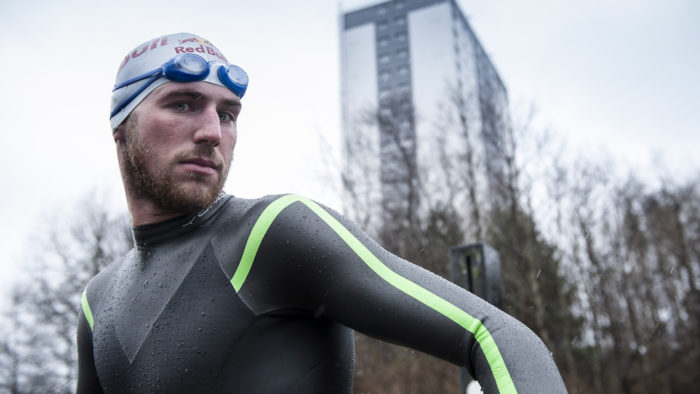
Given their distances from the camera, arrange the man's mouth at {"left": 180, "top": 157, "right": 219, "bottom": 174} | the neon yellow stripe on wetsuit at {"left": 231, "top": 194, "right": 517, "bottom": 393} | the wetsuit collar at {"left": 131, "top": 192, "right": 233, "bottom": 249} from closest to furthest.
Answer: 1. the neon yellow stripe on wetsuit at {"left": 231, "top": 194, "right": 517, "bottom": 393}
2. the man's mouth at {"left": 180, "top": 157, "right": 219, "bottom": 174}
3. the wetsuit collar at {"left": 131, "top": 192, "right": 233, "bottom": 249}

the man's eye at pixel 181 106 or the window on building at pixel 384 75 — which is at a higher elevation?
the window on building at pixel 384 75

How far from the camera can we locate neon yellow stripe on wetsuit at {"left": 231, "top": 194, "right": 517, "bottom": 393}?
101cm

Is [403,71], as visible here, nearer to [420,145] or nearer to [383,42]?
[383,42]

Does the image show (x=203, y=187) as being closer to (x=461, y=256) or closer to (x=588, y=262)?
(x=461, y=256)

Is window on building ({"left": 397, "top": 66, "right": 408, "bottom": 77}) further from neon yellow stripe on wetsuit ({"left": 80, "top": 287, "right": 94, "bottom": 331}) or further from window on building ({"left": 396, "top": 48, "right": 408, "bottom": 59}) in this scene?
neon yellow stripe on wetsuit ({"left": 80, "top": 287, "right": 94, "bottom": 331})

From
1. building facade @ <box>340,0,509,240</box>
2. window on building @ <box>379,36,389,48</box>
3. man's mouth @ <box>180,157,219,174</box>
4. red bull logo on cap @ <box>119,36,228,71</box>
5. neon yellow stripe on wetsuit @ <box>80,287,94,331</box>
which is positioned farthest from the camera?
window on building @ <box>379,36,389,48</box>

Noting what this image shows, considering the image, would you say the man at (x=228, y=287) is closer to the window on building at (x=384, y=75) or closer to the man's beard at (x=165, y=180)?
the man's beard at (x=165, y=180)

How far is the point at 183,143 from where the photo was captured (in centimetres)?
147

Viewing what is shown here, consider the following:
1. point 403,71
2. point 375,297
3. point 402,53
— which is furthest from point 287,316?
point 402,53

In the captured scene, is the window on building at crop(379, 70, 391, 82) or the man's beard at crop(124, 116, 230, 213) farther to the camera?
the window on building at crop(379, 70, 391, 82)

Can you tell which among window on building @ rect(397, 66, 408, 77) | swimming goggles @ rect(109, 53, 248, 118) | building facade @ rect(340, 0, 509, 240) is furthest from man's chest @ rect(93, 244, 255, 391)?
window on building @ rect(397, 66, 408, 77)

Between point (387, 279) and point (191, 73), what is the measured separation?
0.82 m

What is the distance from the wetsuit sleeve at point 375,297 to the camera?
1022mm

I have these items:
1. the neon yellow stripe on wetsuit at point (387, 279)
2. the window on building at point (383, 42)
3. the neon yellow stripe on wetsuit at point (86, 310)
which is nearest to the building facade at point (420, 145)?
the window on building at point (383, 42)
